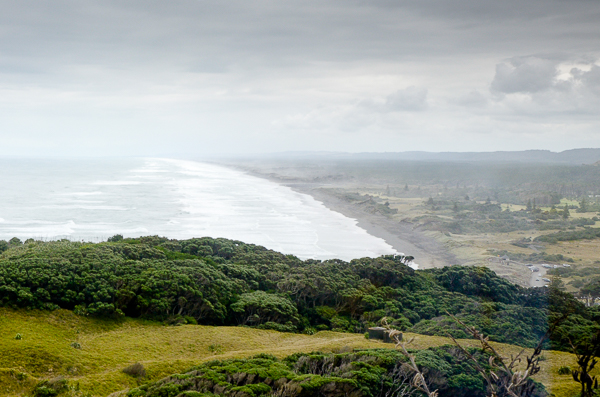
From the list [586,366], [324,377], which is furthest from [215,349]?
[586,366]

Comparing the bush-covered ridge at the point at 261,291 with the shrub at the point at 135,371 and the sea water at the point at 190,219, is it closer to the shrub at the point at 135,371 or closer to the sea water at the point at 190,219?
the shrub at the point at 135,371

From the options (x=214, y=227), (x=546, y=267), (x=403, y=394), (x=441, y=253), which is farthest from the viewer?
(x=214, y=227)

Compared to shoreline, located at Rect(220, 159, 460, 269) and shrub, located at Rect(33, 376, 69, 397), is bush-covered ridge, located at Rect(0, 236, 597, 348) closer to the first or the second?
shrub, located at Rect(33, 376, 69, 397)

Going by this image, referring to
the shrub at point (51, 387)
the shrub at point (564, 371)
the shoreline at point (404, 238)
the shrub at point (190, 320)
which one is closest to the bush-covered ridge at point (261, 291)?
the shrub at point (190, 320)

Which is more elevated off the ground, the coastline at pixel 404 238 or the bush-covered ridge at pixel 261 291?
the bush-covered ridge at pixel 261 291

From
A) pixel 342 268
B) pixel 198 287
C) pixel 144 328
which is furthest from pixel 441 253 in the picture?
pixel 144 328

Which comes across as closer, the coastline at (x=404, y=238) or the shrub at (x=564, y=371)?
the shrub at (x=564, y=371)

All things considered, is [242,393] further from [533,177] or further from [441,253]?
[533,177]
